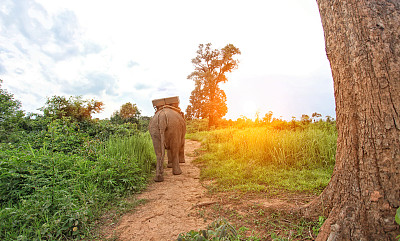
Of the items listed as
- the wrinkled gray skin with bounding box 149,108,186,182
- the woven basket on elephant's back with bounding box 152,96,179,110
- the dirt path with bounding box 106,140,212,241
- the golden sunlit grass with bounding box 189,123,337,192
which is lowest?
the dirt path with bounding box 106,140,212,241

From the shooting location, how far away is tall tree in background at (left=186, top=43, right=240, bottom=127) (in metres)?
21.7

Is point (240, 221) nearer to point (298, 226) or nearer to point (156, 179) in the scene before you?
point (298, 226)

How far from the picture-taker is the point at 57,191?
10.7 feet

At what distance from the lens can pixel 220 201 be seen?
145 inches

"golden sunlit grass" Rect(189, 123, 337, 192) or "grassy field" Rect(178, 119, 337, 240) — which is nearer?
"grassy field" Rect(178, 119, 337, 240)

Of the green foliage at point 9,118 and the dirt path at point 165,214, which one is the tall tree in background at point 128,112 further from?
the dirt path at point 165,214

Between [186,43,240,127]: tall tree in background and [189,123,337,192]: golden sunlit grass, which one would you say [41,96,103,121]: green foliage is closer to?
[189,123,337,192]: golden sunlit grass

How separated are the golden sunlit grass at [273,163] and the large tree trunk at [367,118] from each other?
1932mm

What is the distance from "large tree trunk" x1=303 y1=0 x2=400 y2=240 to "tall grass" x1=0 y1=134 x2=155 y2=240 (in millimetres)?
3093

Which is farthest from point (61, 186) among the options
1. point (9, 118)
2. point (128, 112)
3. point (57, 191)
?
point (128, 112)

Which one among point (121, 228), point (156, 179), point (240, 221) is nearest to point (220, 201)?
point (240, 221)

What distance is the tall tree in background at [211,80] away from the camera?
854 inches

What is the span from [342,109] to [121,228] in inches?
125

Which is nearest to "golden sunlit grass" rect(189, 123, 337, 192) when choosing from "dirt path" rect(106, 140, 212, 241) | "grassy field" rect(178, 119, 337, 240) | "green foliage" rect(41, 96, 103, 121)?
"grassy field" rect(178, 119, 337, 240)
